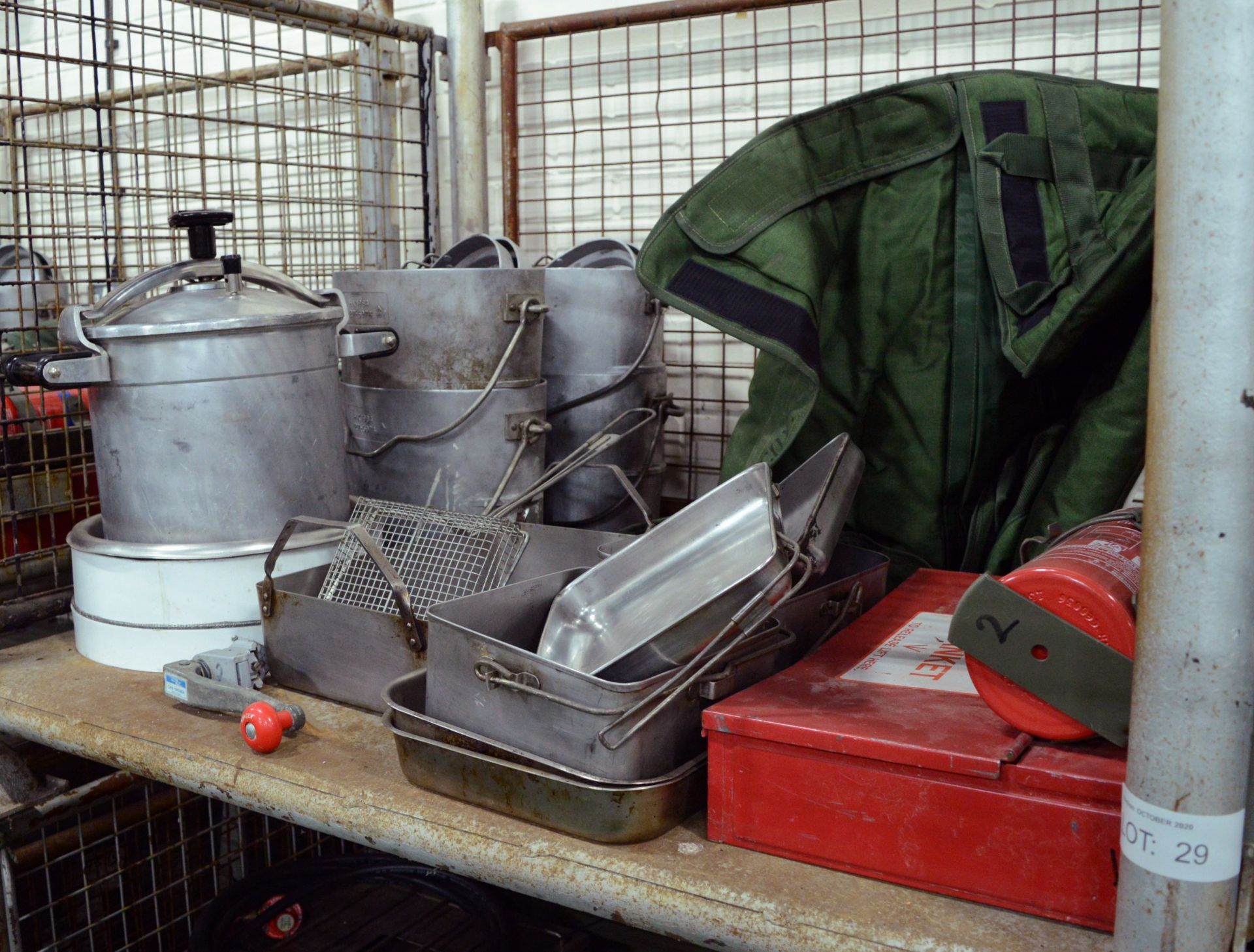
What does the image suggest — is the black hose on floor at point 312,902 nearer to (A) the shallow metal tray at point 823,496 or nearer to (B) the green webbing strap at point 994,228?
Result: (A) the shallow metal tray at point 823,496

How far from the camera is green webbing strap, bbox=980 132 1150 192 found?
4.15 feet

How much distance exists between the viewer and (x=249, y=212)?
2602 mm

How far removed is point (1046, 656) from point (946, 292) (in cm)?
69

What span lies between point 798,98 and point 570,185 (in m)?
0.47

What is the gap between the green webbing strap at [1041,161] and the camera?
1265mm

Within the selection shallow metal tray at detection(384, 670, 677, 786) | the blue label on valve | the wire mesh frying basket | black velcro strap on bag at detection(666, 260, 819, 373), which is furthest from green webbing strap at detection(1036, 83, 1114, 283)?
the blue label on valve

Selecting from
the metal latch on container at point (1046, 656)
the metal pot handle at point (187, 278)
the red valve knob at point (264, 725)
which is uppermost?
the metal pot handle at point (187, 278)

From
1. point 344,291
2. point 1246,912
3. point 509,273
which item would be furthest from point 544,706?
point 344,291

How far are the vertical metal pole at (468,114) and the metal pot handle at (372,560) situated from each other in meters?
0.94

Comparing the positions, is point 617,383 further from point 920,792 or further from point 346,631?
point 920,792

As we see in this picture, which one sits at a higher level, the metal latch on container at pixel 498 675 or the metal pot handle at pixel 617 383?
the metal pot handle at pixel 617 383

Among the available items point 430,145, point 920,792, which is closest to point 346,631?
point 920,792

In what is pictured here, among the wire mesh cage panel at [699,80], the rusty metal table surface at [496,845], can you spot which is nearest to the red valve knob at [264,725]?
the rusty metal table surface at [496,845]

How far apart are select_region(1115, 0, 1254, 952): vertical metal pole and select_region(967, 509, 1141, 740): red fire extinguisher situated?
0.14 meters
